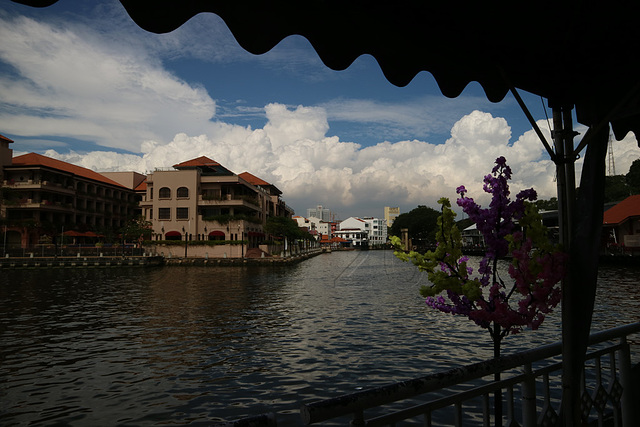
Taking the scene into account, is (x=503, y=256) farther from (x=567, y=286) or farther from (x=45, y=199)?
(x=45, y=199)

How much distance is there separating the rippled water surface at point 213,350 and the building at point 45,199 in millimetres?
35145

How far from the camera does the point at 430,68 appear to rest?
10.9 feet

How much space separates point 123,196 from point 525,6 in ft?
245

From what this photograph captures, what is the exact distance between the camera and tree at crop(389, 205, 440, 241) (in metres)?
104

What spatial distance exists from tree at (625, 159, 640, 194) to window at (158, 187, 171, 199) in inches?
2633

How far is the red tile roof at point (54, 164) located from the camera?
5247 cm

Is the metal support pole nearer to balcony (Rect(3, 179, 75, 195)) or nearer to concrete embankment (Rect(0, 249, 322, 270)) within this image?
concrete embankment (Rect(0, 249, 322, 270))

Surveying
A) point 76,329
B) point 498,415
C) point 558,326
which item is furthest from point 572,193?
point 76,329

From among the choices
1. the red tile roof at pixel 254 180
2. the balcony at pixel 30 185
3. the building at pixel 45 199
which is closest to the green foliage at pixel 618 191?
the red tile roof at pixel 254 180

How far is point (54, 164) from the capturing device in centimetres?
5706

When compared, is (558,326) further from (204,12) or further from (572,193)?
(204,12)

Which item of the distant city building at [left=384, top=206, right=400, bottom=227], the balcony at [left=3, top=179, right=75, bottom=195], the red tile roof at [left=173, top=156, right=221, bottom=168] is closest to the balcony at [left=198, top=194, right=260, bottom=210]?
the red tile roof at [left=173, top=156, right=221, bottom=168]

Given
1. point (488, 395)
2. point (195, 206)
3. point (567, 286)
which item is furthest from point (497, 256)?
point (195, 206)

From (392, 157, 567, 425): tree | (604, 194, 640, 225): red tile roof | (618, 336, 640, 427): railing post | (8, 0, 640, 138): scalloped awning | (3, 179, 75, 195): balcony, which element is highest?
(3, 179, 75, 195): balcony
